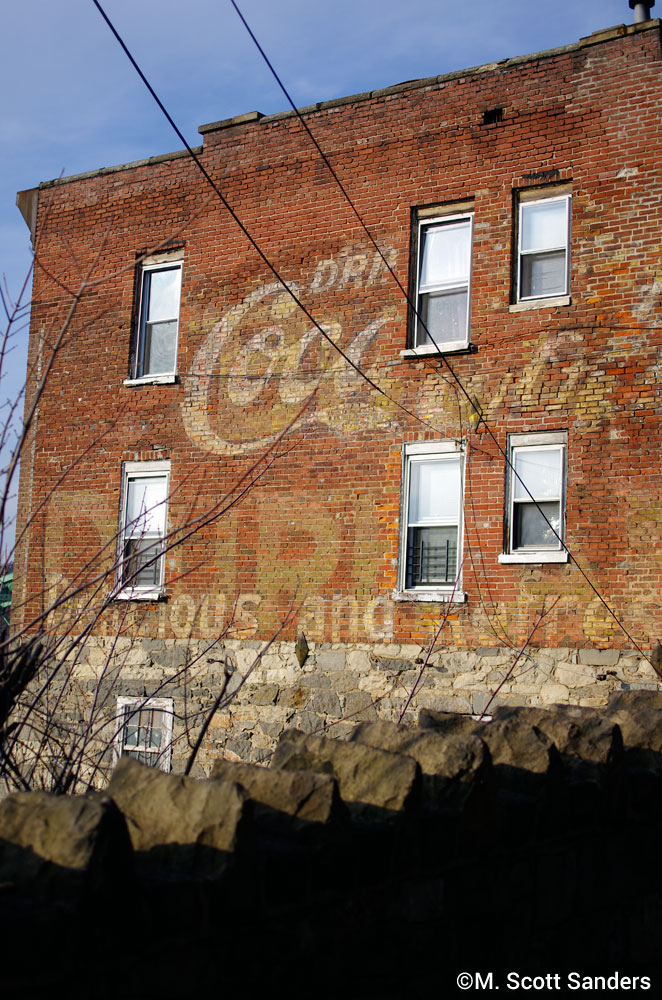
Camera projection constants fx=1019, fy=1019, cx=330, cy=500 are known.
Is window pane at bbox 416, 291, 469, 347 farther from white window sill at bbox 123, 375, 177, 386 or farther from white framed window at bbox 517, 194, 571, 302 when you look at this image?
white window sill at bbox 123, 375, 177, 386

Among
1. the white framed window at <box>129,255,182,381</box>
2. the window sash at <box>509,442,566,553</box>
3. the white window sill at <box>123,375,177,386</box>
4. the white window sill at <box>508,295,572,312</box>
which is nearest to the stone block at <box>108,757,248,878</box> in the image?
the window sash at <box>509,442,566,553</box>

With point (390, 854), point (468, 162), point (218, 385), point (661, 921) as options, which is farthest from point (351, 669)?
point (390, 854)

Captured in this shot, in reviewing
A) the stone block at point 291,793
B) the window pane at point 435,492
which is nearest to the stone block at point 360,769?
the stone block at point 291,793

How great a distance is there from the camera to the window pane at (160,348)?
15.1 metres

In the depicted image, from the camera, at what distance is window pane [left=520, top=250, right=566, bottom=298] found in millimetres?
12383

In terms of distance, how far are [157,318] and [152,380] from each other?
1.07 m

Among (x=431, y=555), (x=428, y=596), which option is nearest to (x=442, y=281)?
(x=431, y=555)

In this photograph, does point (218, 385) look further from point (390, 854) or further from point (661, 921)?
point (390, 854)

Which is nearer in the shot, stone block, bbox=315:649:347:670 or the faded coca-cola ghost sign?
stone block, bbox=315:649:347:670

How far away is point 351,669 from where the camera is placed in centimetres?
1266

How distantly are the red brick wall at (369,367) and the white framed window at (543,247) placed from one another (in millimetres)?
206

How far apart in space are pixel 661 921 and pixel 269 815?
2653 mm

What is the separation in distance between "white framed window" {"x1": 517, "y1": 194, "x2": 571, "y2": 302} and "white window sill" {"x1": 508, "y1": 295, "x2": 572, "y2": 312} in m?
0.08

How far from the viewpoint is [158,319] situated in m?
15.3
